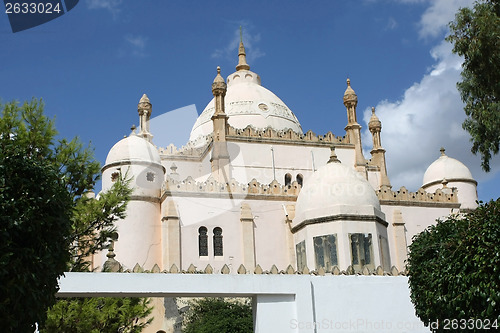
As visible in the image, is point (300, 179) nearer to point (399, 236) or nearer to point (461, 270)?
point (399, 236)

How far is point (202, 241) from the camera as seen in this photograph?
32.2 meters

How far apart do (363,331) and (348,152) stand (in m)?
23.4

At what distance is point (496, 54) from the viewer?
19.9 meters

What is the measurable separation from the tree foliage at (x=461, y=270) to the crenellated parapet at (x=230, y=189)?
19.8m

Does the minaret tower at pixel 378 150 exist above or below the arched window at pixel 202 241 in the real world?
above

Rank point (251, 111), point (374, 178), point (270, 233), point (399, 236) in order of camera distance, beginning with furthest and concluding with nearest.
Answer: point (251, 111) → point (374, 178) → point (399, 236) → point (270, 233)

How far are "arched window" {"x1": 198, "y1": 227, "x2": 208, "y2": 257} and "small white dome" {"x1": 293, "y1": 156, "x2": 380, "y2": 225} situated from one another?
630 cm

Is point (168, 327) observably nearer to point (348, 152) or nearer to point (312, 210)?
point (312, 210)

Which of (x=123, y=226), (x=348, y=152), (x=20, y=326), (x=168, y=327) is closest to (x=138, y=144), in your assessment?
(x=123, y=226)

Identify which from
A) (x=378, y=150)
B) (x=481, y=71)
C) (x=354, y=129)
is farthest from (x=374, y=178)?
(x=481, y=71)

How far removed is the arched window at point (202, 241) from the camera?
32031 millimetres

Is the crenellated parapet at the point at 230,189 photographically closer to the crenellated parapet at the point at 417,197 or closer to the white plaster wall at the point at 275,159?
the white plaster wall at the point at 275,159

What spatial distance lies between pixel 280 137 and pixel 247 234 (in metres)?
8.04

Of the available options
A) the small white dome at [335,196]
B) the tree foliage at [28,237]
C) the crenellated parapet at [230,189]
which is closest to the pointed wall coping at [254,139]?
the crenellated parapet at [230,189]
